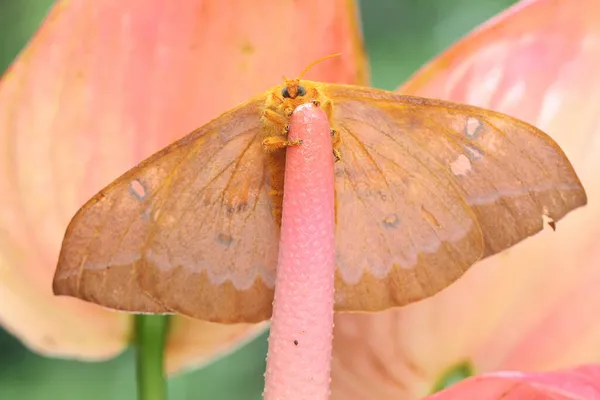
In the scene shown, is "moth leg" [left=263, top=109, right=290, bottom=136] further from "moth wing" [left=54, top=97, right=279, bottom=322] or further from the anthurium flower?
the anthurium flower

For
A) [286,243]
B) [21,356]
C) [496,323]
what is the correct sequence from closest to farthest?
1. [286,243]
2. [496,323]
3. [21,356]

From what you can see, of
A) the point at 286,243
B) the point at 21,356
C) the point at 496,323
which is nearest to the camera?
the point at 286,243

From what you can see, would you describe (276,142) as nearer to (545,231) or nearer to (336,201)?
(336,201)

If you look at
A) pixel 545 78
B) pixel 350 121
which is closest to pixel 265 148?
pixel 350 121

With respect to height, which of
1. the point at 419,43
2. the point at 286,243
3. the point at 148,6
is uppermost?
the point at 419,43

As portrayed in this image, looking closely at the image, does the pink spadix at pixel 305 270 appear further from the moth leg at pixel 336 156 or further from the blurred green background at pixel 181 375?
the blurred green background at pixel 181 375

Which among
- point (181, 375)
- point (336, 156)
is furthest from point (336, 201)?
point (181, 375)

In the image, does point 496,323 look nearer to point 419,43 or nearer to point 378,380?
point 378,380

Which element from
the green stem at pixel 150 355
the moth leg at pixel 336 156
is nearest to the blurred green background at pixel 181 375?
the green stem at pixel 150 355
